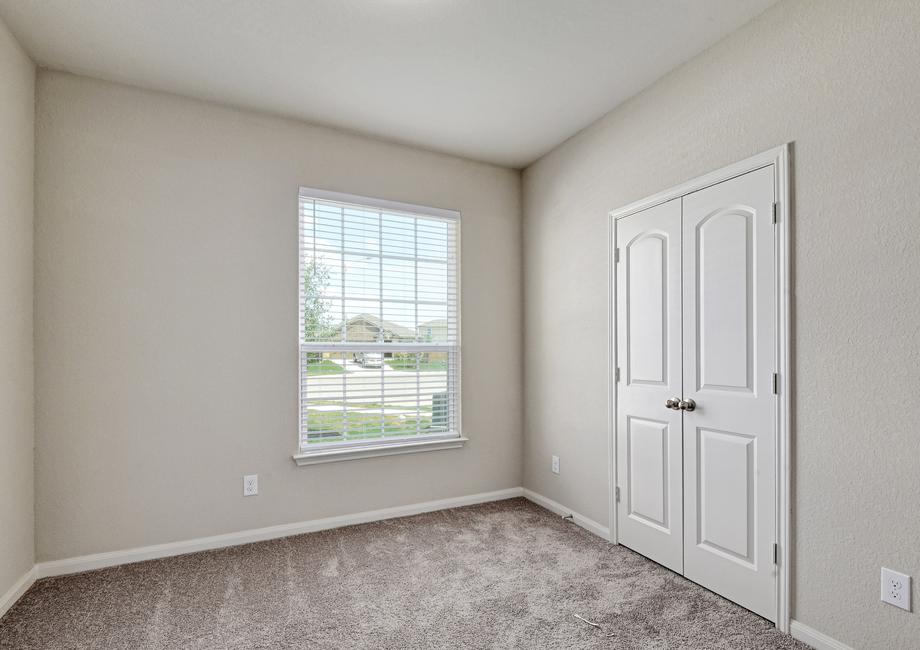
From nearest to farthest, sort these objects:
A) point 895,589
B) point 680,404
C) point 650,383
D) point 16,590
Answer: point 895,589
point 16,590
point 680,404
point 650,383

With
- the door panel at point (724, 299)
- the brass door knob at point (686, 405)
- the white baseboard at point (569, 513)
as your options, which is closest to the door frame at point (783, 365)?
the door panel at point (724, 299)

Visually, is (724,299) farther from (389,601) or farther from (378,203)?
(378,203)

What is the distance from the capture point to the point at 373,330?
354cm

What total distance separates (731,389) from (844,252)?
76 cm

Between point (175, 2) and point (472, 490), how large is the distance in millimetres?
3400

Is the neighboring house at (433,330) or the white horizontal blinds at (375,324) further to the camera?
the neighboring house at (433,330)

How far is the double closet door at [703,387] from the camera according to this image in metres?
2.26

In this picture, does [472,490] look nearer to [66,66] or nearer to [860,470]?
[860,470]

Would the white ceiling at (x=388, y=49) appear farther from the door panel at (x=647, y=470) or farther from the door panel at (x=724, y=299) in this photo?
the door panel at (x=647, y=470)

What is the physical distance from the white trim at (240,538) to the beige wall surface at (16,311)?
17 cm

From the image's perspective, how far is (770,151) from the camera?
2.22 m

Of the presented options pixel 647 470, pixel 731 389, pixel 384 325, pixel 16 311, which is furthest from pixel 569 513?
pixel 16 311

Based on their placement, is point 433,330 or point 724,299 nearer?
point 724,299

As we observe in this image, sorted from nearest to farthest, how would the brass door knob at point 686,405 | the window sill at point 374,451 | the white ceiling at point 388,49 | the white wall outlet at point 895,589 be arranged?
the white wall outlet at point 895,589 → the white ceiling at point 388,49 → the brass door knob at point 686,405 → the window sill at point 374,451
